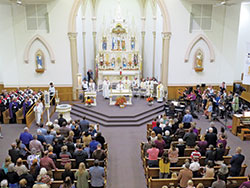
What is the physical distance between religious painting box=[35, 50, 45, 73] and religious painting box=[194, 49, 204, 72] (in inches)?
420

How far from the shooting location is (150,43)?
2273cm

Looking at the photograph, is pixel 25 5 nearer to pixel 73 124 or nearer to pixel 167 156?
pixel 73 124

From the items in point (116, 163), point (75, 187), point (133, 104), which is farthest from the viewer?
point (133, 104)

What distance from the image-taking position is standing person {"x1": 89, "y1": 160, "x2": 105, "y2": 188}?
684 centimetres

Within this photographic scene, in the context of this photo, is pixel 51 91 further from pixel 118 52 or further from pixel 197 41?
pixel 197 41

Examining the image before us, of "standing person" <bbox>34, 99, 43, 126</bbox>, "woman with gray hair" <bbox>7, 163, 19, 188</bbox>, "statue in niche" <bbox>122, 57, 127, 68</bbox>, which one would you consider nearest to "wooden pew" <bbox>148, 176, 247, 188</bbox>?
"woman with gray hair" <bbox>7, 163, 19, 188</bbox>

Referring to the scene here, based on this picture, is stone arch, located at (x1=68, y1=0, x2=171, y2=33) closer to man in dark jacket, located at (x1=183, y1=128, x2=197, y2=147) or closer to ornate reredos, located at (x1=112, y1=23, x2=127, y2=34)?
ornate reredos, located at (x1=112, y1=23, x2=127, y2=34)

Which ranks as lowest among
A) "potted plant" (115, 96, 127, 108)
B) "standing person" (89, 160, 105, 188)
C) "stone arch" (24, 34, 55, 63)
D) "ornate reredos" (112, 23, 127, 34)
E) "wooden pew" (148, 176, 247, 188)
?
"wooden pew" (148, 176, 247, 188)

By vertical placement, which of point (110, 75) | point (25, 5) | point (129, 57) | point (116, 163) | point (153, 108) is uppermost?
point (25, 5)

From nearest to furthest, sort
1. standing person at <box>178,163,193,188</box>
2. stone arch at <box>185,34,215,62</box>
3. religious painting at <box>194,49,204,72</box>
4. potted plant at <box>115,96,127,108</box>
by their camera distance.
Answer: standing person at <box>178,163,193,188</box>
potted plant at <box>115,96,127,108</box>
stone arch at <box>185,34,215,62</box>
religious painting at <box>194,49,204,72</box>

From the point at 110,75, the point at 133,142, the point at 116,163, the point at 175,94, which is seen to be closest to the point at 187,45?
the point at 175,94

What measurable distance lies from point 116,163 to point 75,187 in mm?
3188

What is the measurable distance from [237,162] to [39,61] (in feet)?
46.5

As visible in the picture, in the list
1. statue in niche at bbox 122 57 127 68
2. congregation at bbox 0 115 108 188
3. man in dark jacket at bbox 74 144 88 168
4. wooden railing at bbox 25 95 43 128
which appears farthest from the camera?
statue in niche at bbox 122 57 127 68
